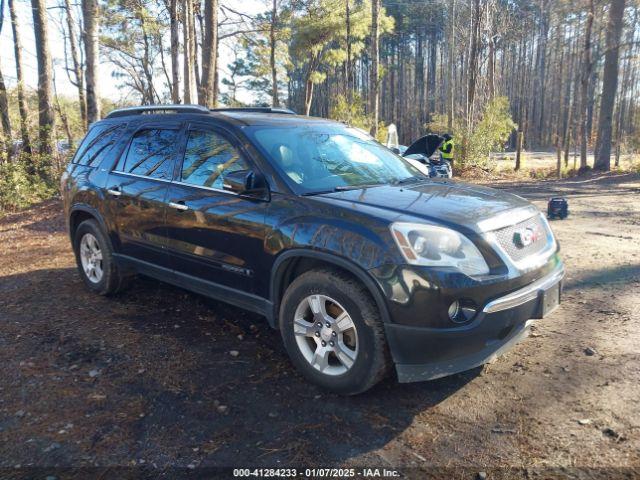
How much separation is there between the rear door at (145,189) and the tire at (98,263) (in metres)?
0.29

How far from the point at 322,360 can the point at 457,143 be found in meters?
18.4

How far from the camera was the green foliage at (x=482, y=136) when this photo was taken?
19875 mm

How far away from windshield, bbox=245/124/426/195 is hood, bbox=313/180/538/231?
0.75ft

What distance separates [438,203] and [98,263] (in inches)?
149

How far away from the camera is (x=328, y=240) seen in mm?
3182

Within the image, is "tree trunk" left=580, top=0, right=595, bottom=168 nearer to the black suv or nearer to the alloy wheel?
the black suv

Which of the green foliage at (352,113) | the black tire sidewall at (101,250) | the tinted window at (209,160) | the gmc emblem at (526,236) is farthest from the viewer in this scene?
the green foliage at (352,113)

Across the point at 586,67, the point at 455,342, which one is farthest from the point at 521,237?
the point at 586,67

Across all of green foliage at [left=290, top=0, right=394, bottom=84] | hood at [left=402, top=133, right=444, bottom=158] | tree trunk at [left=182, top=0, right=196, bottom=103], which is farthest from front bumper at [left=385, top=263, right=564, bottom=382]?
green foliage at [left=290, top=0, right=394, bottom=84]

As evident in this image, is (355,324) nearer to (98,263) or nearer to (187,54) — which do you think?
(98,263)

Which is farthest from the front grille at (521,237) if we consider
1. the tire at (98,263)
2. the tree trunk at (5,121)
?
the tree trunk at (5,121)

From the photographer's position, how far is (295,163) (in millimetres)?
3891

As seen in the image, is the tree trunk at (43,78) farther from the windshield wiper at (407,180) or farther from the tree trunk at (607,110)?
the tree trunk at (607,110)

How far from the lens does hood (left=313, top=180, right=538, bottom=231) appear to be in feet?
10.3
